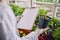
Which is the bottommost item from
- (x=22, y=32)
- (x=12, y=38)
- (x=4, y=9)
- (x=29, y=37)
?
(x=22, y=32)

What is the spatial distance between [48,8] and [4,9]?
1.30m

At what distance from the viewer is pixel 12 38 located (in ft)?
2.36

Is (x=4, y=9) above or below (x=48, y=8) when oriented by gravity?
above

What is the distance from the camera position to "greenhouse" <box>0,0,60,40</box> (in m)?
0.70

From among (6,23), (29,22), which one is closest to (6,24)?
(6,23)

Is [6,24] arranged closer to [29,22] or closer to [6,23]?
[6,23]

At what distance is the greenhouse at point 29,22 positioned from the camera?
2.30ft

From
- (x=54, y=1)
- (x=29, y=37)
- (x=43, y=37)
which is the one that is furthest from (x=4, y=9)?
(x=54, y=1)

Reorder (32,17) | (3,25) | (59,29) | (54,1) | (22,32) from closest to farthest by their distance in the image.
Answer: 1. (3,25)
2. (32,17)
3. (59,29)
4. (22,32)
5. (54,1)

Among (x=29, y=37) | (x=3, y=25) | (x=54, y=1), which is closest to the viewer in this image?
(x=3, y=25)

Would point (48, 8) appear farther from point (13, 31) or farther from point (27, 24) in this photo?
point (13, 31)

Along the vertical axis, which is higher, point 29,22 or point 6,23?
point 6,23

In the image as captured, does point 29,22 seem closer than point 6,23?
No

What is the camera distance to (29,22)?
1118mm
